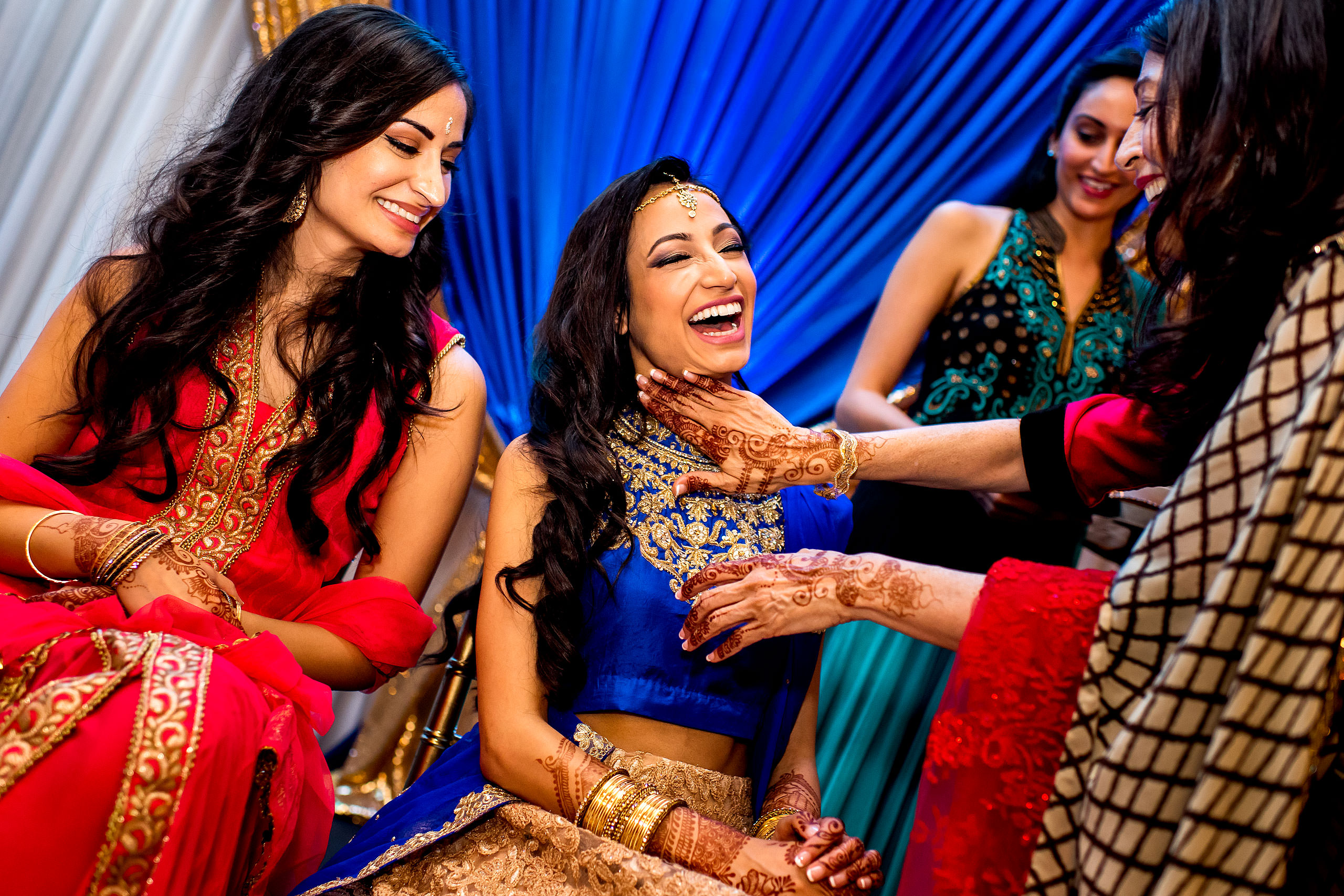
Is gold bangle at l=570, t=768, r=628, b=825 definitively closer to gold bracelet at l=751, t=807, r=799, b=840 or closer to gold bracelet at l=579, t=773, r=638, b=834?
gold bracelet at l=579, t=773, r=638, b=834

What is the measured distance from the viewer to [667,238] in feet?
6.83

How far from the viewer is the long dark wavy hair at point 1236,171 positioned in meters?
1.33

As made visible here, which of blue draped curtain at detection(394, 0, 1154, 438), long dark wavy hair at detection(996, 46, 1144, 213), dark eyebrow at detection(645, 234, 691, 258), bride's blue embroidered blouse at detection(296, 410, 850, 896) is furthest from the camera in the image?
blue draped curtain at detection(394, 0, 1154, 438)

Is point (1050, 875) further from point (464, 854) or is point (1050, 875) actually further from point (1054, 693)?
point (464, 854)

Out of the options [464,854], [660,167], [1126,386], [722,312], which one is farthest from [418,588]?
[1126,386]

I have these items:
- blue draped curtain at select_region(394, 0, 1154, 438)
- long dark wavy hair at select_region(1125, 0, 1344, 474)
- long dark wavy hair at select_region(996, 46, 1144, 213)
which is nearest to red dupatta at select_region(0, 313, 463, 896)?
blue draped curtain at select_region(394, 0, 1154, 438)

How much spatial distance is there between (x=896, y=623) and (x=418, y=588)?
1002 millimetres

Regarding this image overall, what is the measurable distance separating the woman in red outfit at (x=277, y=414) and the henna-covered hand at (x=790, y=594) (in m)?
0.65

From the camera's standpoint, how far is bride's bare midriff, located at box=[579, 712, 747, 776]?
1852 millimetres

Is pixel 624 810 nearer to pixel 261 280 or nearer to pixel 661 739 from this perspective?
pixel 661 739

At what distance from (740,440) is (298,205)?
1.03 meters

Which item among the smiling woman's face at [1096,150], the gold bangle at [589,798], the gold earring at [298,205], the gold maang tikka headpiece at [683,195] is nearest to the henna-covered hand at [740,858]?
the gold bangle at [589,798]

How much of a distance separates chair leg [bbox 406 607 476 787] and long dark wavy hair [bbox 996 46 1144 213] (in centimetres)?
176

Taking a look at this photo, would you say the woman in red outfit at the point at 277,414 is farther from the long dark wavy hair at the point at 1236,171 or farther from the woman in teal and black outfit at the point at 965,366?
the long dark wavy hair at the point at 1236,171
